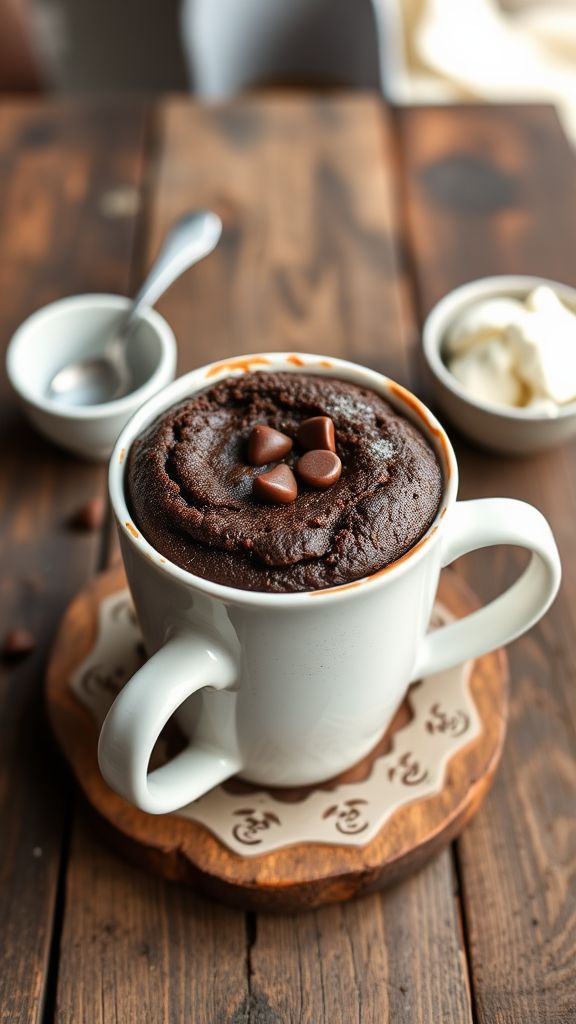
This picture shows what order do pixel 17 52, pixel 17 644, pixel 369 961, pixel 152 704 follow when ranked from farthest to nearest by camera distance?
pixel 17 52 < pixel 17 644 < pixel 369 961 < pixel 152 704

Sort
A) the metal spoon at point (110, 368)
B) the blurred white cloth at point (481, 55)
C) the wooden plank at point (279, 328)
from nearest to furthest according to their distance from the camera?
the wooden plank at point (279, 328)
the metal spoon at point (110, 368)
the blurred white cloth at point (481, 55)

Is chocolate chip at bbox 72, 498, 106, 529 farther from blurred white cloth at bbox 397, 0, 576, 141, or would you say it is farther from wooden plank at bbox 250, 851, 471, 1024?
blurred white cloth at bbox 397, 0, 576, 141

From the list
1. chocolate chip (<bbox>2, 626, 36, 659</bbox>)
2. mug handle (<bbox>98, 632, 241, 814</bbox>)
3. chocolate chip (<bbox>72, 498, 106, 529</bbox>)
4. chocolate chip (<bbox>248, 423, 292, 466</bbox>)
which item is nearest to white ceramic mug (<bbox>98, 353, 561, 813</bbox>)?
mug handle (<bbox>98, 632, 241, 814</bbox>)

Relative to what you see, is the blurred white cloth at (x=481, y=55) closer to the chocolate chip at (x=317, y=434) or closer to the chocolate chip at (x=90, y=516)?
the chocolate chip at (x=90, y=516)

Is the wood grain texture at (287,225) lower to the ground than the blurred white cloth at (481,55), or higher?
higher

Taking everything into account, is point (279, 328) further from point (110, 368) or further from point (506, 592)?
point (506, 592)

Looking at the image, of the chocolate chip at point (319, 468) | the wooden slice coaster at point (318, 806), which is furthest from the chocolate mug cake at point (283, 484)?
the wooden slice coaster at point (318, 806)

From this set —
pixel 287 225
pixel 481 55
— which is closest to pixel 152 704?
pixel 287 225
